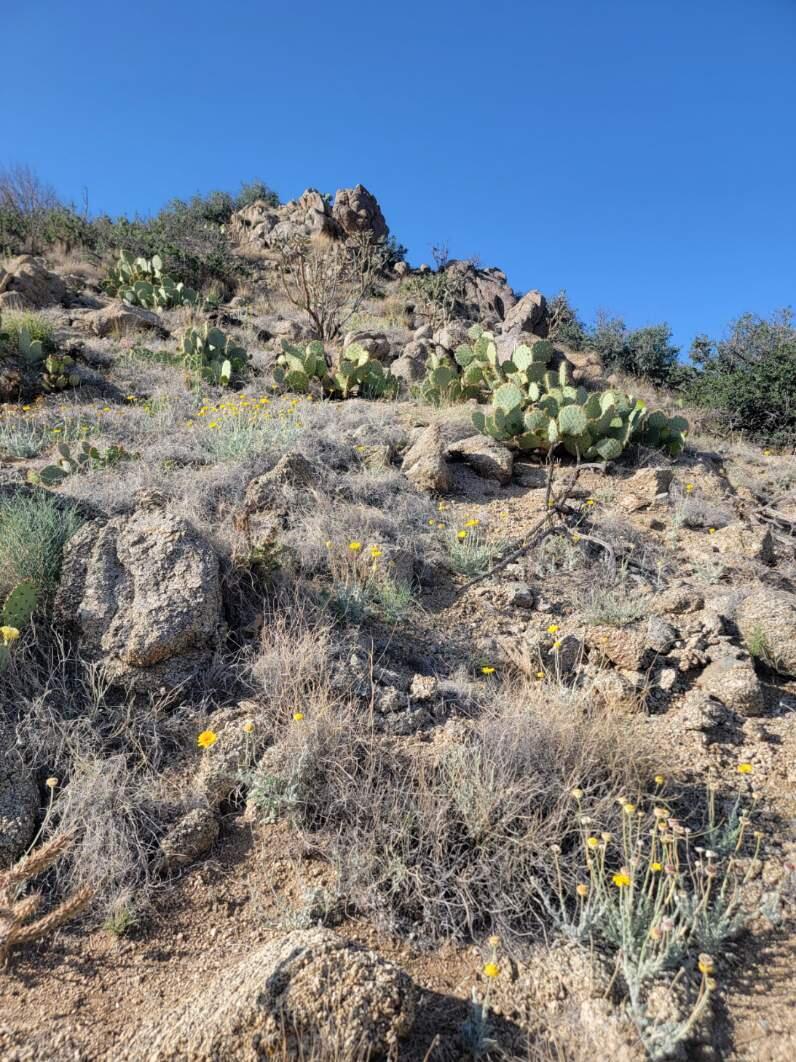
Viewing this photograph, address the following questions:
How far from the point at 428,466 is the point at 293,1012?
3.99 meters

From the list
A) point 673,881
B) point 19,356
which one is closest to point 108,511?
point 673,881

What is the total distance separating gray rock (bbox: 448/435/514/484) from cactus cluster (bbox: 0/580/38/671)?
12.1 ft

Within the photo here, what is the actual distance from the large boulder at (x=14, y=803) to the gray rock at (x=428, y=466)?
334 cm

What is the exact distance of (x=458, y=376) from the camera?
27.3 ft

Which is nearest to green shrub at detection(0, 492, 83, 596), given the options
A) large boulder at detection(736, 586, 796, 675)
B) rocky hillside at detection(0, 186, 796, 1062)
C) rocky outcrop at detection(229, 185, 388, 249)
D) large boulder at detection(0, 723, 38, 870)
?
rocky hillside at detection(0, 186, 796, 1062)

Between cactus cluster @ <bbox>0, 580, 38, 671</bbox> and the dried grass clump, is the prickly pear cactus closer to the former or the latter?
cactus cluster @ <bbox>0, 580, 38, 671</bbox>

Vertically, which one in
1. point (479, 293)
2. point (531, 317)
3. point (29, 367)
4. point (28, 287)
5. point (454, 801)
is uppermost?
point (479, 293)

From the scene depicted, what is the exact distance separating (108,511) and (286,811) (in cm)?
234

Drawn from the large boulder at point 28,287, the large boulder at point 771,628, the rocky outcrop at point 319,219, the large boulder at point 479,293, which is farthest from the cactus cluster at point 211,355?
the rocky outcrop at point 319,219

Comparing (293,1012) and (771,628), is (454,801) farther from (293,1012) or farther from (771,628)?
(771,628)

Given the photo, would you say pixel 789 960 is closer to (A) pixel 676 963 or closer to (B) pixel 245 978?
(A) pixel 676 963

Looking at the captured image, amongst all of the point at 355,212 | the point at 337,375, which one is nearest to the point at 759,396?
the point at 337,375

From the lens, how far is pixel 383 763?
2.43 meters

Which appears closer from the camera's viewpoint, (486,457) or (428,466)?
(428,466)
